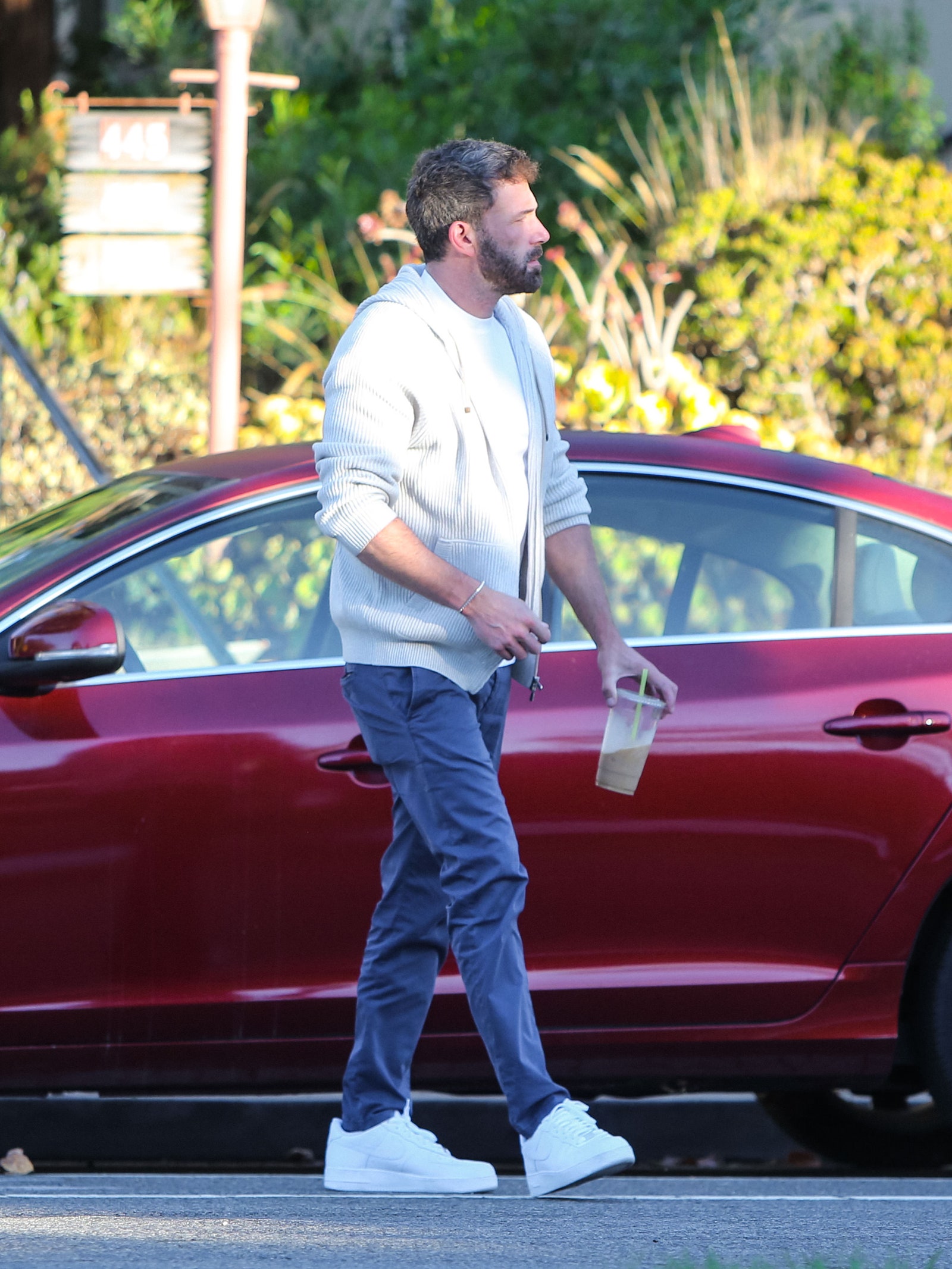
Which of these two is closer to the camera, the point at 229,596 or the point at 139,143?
the point at 229,596

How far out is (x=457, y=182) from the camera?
331 centimetres

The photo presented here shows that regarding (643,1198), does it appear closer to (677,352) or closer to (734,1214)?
(734,1214)

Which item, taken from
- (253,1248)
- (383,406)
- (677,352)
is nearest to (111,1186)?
(253,1248)

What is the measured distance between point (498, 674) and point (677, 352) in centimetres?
617

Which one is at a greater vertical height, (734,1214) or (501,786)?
(501,786)

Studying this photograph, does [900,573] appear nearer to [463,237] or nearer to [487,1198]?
[463,237]

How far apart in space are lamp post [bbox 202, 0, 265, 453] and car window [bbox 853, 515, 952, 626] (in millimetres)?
3255

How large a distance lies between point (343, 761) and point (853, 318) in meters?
5.76

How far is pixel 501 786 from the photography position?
3734 mm

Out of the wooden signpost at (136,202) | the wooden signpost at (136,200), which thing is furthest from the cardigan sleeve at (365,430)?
the wooden signpost at (136,202)

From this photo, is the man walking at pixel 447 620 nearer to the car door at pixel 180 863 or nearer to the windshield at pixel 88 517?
the car door at pixel 180 863

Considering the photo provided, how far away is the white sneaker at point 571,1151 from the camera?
126 inches

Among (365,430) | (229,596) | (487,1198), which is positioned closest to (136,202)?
(229,596)

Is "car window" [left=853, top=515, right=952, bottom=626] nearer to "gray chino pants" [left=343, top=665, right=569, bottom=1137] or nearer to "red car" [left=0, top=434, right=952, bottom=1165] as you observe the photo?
"red car" [left=0, top=434, right=952, bottom=1165]
